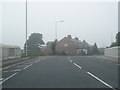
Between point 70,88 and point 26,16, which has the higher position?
point 26,16

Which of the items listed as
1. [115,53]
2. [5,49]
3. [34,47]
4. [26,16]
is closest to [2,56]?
[5,49]

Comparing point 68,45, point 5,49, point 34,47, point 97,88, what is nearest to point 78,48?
point 68,45

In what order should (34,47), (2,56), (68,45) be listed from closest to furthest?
(2,56) → (34,47) → (68,45)

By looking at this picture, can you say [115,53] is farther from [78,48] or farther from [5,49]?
[78,48]

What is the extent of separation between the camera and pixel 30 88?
11.8 metres

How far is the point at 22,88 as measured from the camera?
38.7 ft

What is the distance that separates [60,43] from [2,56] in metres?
91.2

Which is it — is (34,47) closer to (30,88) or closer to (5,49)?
(5,49)

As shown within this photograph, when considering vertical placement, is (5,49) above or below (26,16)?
below

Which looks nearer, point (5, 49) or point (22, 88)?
point (22, 88)

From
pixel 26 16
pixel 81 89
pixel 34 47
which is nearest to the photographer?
pixel 81 89

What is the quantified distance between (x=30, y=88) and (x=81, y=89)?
77.8 inches

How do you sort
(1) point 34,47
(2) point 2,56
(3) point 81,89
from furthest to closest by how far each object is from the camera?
1. (1) point 34,47
2. (2) point 2,56
3. (3) point 81,89

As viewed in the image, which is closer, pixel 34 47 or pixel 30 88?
pixel 30 88
